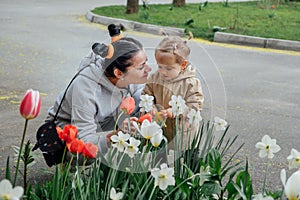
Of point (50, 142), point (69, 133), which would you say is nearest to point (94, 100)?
Answer: point (50, 142)

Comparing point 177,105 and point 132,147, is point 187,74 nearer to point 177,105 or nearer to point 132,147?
point 177,105

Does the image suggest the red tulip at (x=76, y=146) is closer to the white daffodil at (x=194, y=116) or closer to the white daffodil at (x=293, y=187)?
the white daffodil at (x=194, y=116)

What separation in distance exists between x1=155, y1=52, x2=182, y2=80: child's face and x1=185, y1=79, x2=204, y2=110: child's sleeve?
167 mm

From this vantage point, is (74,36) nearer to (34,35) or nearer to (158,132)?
(34,35)

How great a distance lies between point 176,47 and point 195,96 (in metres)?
0.32

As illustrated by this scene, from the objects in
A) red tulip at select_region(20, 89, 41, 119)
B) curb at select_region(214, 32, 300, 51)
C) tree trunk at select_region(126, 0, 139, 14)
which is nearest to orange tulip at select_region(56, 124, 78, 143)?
red tulip at select_region(20, 89, 41, 119)

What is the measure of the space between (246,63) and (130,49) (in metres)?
5.50

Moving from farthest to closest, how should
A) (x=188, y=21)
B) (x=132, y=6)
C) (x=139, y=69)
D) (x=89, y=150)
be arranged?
(x=132, y=6)
(x=188, y=21)
(x=139, y=69)
(x=89, y=150)

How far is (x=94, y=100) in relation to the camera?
126 inches

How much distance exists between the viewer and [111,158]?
250 centimetres

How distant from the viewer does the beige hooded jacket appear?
2725mm

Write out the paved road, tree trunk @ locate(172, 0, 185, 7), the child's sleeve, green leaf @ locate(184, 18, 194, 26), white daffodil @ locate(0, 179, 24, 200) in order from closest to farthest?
white daffodil @ locate(0, 179, 24, 200)
the child's sleeve
the paved road
green leaf @ locate(184, 18, 194, 26)
tree trunk @ locate(172, 0, 185, 7)

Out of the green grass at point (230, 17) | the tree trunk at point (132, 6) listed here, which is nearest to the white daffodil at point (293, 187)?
the green grass at point (230, 17)

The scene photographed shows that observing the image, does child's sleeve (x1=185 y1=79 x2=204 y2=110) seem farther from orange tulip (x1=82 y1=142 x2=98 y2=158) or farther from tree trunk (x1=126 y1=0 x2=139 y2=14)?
tree trunk (x1=126 y1=0 x2=139 y2=14)
